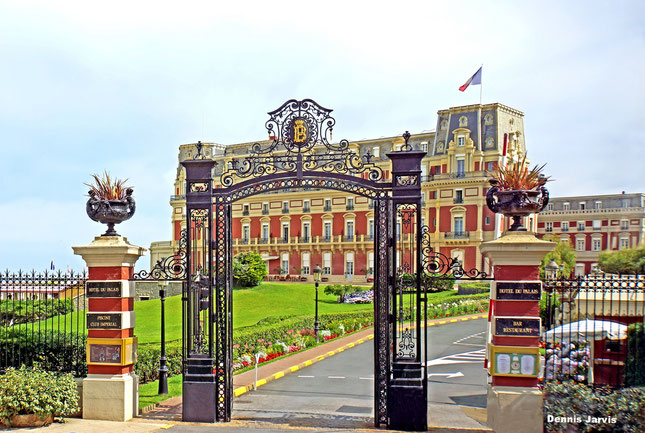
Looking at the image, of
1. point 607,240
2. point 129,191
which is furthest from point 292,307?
point 607,240

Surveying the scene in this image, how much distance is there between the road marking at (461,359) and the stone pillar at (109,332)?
9.74 metres

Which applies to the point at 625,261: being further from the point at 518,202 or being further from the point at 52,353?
the point at 52,353

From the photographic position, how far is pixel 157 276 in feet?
35.8

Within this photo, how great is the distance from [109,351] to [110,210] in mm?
2253

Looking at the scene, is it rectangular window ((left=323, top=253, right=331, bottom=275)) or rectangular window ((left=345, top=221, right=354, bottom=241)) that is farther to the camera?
rectangular window ((left=323, top=253, right=331, bottom=275))

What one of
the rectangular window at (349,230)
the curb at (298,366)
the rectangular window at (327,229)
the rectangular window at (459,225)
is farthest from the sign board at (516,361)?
the rectangular window at (327,229)

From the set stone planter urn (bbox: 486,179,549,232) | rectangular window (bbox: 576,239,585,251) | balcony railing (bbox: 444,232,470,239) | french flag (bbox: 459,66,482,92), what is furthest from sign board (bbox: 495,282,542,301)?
rectangular window (bbox: 576,239,585,251)

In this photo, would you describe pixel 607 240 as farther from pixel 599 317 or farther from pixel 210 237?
pixel 210 237

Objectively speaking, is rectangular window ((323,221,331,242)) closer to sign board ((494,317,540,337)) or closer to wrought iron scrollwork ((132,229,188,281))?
wrought iron scrollwork ((132,229,188,281))

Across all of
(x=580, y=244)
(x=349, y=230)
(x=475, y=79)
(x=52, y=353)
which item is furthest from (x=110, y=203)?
(x=580, y=244)

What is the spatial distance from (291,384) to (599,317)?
680 cm

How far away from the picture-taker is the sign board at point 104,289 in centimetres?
1061

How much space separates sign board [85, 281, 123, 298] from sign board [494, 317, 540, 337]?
5880 mm

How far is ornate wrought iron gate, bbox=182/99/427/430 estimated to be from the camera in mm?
10078
